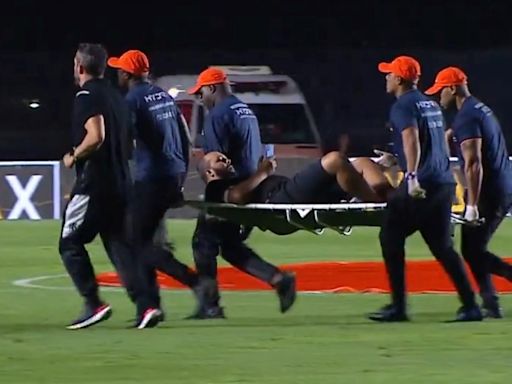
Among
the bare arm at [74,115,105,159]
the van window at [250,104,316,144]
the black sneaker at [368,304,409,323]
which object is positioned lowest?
the van window at [250,104,316,144]

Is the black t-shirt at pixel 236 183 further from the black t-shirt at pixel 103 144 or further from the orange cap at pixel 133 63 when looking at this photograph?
the black t-shirt at pixel 103 144

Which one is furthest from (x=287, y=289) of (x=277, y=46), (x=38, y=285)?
(x=277, y=46)

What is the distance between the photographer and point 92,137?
34.8ft

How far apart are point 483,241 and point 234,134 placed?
76.2 inches

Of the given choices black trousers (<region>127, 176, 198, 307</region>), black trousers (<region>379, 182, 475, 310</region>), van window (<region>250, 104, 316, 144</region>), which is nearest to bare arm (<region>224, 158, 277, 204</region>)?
black trousers (<region>127, 176, 198, 307</region>)

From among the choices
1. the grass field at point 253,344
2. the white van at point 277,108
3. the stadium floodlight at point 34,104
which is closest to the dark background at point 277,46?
the stadium floodlight at point 34,104

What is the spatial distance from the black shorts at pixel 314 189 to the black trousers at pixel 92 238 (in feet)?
4.90

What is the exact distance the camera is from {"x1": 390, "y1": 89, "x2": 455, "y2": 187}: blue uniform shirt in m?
11.3

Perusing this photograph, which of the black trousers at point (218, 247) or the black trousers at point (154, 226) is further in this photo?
the black trousers at point (218, 247)

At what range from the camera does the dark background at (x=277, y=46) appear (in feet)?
98.2

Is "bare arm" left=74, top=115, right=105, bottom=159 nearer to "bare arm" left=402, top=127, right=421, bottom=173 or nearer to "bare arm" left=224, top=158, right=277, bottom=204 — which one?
"bare arm" left=224, top=158, right=277, bottom=204

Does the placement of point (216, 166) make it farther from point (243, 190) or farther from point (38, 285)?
point (38, 285)

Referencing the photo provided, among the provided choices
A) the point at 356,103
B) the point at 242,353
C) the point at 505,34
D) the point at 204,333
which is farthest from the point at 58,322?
the point at 505,34

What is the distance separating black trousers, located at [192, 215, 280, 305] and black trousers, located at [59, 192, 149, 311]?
1.16 metres
